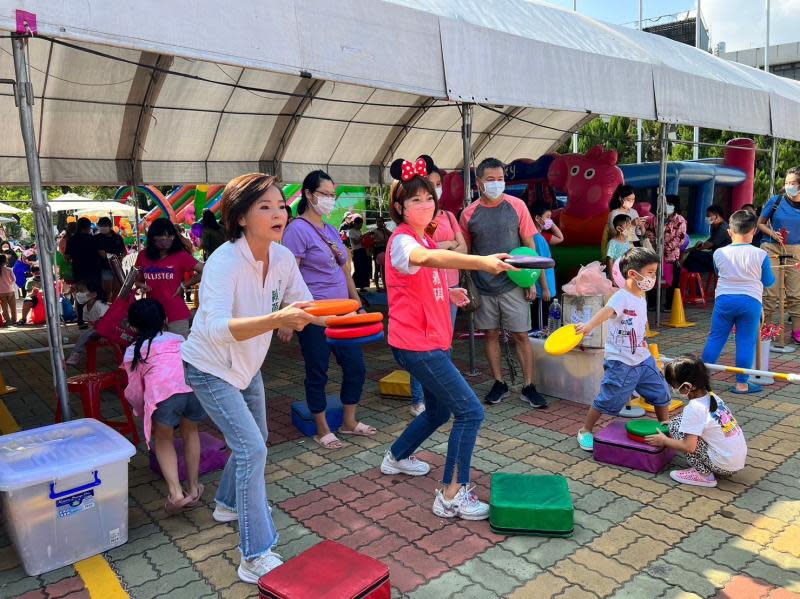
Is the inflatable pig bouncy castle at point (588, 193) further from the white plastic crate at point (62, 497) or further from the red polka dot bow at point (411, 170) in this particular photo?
the white plastic crate at point (62, 497)

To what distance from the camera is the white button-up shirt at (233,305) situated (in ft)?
8.05

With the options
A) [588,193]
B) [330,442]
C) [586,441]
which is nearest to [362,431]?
[330,442]

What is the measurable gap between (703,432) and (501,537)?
1445 millimetres

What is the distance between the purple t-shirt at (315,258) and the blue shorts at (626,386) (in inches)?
77.6

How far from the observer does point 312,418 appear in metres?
Result: 4.58

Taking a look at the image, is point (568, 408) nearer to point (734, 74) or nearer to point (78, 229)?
point (734, 74)

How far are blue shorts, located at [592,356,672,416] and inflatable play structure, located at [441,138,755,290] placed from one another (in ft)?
15.8

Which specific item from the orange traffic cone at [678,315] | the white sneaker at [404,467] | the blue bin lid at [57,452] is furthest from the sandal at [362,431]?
the orange traffic cone at [678,315]

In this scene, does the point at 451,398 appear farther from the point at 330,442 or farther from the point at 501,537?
the point at 330,442

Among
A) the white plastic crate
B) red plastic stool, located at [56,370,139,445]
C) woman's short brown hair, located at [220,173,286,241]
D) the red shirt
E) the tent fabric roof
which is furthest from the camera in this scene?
the red shirt

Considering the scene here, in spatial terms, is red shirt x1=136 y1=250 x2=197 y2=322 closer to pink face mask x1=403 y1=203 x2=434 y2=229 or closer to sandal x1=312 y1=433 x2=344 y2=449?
sandal x1=312 y1=433 x2=344 y2=449

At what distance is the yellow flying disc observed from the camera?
12.3ft

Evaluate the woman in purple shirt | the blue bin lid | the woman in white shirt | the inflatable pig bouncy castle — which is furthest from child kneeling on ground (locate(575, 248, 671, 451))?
the inflatable pig bouncy castle

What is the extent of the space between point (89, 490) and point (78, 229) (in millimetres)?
7220
